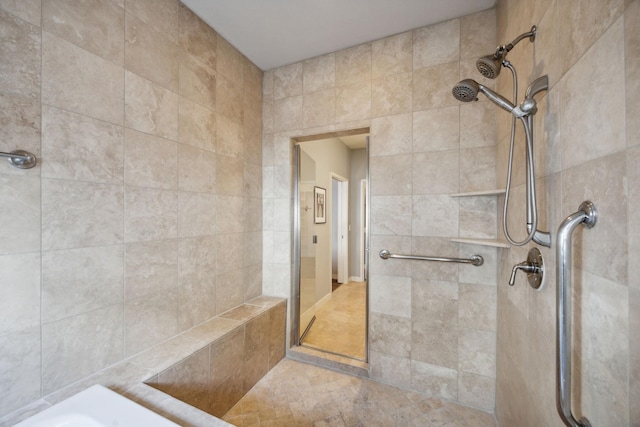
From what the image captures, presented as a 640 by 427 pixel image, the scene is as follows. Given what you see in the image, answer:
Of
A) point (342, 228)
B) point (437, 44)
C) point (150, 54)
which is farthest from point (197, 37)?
point (342, 228)

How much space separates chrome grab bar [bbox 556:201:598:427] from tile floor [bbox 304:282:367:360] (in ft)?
5.36

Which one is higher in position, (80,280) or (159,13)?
(159,13)

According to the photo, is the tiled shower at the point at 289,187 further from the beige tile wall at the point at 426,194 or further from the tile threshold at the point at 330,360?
the tile threshold at the point at 330,360

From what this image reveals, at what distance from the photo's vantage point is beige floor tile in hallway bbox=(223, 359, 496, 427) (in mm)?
1605

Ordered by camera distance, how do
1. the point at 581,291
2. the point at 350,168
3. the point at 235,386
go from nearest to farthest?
the point at 581,291, the point at 235,386, the point at 350,168

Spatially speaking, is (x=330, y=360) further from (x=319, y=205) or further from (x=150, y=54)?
(x=150, y=54)

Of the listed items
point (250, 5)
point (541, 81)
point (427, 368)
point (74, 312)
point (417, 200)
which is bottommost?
point (427, 368)

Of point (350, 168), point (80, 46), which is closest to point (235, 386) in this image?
point (80, 46)

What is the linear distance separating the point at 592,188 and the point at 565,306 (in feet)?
1.15

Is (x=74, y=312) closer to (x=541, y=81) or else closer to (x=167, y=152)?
(x=167, y=152)

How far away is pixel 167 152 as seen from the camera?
1.55 metres

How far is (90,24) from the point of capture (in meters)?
1.20

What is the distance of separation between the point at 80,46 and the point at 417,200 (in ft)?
6.84

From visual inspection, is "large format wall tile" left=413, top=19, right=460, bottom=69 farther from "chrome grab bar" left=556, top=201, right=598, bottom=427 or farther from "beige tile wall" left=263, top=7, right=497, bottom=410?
"chrome grab bar" left=556, top=201, right=598, bottom=427
